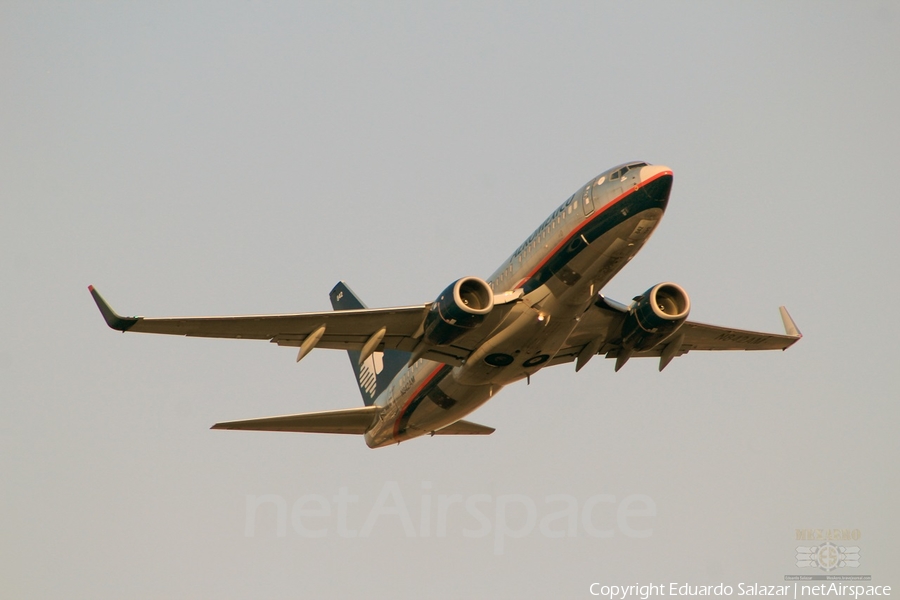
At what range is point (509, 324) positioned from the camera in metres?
32.6

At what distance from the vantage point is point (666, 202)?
99.0ft


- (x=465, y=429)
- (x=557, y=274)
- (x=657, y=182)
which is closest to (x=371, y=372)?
(x=465, y=429)

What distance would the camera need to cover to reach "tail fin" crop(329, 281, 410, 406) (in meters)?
42.4

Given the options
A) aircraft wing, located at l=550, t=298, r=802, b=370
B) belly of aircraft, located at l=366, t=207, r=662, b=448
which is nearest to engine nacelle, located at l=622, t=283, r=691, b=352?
aircraft wing, located at l=550, t=298, r=802, b=370

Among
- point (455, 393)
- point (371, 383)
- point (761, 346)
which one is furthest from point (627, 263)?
point (371, 383)

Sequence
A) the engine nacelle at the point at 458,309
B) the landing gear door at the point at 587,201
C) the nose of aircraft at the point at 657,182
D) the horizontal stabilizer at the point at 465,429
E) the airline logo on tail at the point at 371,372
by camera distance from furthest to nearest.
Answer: the airline logo on tail at the point at 371,372 < the horizontal stabilizer at the point at 465,429 < the engine nacelle at the point at 458,309 < the landing gear door at the point at 587,201 < the nose of aircraft at the point at 657,182

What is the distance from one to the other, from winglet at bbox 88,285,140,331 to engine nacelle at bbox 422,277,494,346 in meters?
8.64

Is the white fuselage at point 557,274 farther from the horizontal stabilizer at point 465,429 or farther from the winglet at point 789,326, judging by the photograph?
the winglet at point 789,326

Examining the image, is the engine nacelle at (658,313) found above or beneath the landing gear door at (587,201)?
beneath

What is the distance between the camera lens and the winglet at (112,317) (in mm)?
29328

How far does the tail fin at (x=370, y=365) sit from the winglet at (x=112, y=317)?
11916mm

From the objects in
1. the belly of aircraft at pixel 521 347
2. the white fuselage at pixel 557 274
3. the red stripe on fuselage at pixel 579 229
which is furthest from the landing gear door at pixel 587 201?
the belly of aircraft at pixel 521 347

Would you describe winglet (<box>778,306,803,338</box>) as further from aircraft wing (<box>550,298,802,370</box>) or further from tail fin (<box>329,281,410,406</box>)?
tail fin (<box>329,281,410,406</box>)

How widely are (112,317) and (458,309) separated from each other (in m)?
9.83
